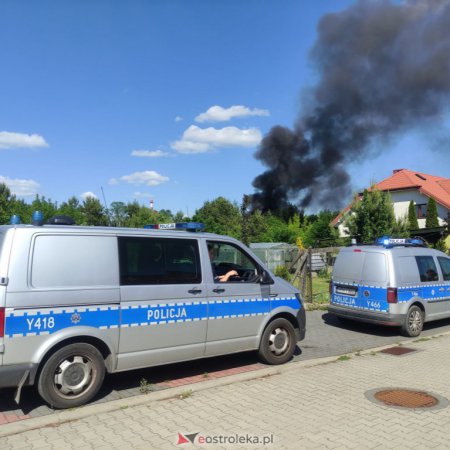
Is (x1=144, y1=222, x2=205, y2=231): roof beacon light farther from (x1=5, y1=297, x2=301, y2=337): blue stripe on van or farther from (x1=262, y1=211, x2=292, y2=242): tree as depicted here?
(x1=262, y1=211, x2=292, y2=242): tree

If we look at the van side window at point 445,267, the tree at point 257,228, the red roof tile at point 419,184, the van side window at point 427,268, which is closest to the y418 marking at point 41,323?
the van side window at point 427,268

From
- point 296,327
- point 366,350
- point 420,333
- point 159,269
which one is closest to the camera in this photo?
point 159,269

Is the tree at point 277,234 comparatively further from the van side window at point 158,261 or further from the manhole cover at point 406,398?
the manhole cover at point 406,398

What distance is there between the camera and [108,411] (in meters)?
4.70

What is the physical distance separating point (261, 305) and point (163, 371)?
162 cm

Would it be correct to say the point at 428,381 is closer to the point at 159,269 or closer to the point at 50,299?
the point at 159,269

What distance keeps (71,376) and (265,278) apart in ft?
9.61

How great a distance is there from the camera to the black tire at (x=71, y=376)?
450 centimetres

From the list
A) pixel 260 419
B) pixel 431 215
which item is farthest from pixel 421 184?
pixel 260 419

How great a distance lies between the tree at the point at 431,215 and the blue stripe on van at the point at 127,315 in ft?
117

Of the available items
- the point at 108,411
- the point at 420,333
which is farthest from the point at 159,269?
the point at 420,333

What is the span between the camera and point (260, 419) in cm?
452

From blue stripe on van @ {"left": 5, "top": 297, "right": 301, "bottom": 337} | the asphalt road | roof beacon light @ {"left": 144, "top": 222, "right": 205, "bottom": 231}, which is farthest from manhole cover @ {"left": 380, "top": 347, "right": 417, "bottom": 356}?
roof beacon light @ {"left": 144, "top": 222, "right": 205, "bottom": 231}

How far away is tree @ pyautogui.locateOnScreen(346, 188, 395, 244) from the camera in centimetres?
2292
